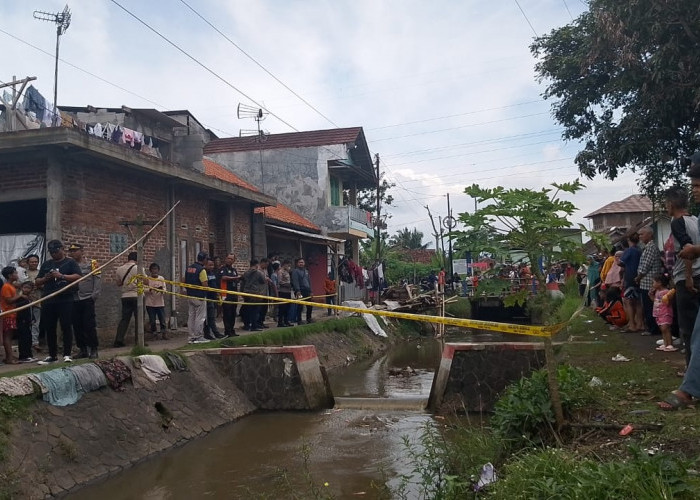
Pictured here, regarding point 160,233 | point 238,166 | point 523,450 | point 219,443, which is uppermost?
point 238,166

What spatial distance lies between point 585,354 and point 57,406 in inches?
270

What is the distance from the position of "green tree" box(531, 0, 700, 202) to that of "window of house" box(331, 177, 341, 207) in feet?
39.1

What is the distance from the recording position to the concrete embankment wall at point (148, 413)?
19.8 feet

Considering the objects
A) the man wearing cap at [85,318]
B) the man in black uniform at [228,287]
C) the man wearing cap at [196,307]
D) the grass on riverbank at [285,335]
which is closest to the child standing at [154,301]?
the man wearing cap at [196,307]

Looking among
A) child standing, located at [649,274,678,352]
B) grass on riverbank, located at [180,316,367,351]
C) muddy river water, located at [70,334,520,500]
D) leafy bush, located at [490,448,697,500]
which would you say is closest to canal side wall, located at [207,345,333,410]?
muddy river water, located at [70,334,520,500]

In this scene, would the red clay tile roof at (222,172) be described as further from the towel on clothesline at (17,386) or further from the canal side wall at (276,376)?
the towel on clothesline at (17,386)

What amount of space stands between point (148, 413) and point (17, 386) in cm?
185

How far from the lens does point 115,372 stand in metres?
7.81

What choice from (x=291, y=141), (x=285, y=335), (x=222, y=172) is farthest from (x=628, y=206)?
(x=285, y=335)

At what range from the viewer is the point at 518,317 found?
92.0 ft

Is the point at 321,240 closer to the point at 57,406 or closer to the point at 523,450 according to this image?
the point at 57,406

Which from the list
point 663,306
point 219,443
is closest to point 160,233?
point 219,443

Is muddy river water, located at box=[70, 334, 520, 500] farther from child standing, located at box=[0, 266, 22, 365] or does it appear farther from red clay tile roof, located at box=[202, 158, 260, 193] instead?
red clay tile roof, located at box=[202, 158, 260, 193]

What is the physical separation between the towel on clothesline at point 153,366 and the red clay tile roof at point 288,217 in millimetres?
10967
